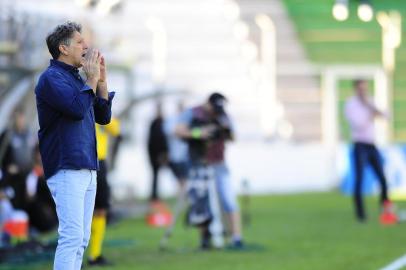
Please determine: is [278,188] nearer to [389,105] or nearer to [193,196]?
[389,105]

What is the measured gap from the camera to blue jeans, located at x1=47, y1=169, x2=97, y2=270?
7.78m

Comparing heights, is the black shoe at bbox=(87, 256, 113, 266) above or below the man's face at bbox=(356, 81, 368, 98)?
below

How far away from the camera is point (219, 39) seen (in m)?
30.1

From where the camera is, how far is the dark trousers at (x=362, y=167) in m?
17.2

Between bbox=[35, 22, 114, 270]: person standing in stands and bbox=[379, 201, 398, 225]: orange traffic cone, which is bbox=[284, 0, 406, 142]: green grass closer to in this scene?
bbox=[379, 201, 398, 225]: orange traffic cone

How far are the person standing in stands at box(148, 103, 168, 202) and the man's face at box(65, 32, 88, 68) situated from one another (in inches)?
485

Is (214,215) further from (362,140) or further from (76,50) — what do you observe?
(76,50)

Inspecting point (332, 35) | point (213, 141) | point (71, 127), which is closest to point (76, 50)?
point (71, 127)

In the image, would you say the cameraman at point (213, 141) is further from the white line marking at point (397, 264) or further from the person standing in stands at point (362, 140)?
the person standing in stands at point (362, 140)

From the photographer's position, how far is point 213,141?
13852 mm

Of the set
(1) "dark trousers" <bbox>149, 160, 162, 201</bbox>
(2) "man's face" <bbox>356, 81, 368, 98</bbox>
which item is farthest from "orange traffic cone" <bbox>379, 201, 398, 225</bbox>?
(1) "dark trousers" <bbox>149, 160, 162, 201</bbox>

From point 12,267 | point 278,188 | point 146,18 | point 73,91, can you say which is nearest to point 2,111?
point 12,267

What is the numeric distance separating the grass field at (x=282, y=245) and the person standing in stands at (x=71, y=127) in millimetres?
3715

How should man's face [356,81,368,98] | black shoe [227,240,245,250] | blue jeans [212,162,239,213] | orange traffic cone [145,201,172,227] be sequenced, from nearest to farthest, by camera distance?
black shoe [227,240,245,250] < blue jeans [212,162,239,213] < man's face [356,81,368,98] < orange traffic cone [145,201,172,227]
